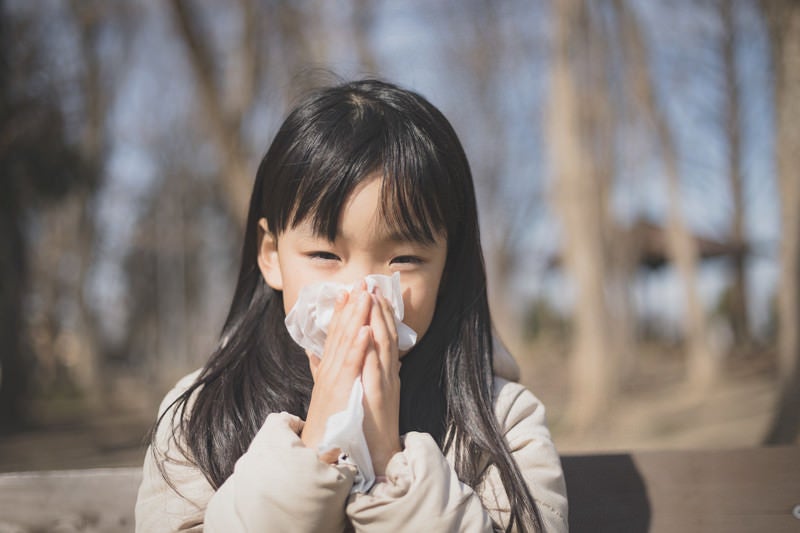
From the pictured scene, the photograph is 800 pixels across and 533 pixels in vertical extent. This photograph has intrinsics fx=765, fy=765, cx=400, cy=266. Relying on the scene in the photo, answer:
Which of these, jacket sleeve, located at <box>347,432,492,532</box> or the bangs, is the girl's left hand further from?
the bangs

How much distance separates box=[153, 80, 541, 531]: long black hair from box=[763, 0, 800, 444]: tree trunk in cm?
311

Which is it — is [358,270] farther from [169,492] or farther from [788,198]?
[788,198]

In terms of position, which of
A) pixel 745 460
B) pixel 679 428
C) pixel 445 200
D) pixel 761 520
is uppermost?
pixel 445 200

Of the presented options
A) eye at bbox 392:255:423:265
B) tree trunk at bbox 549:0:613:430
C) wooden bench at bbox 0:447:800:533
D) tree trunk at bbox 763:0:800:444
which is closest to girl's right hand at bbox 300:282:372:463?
eye at bbox 392:255:423:265

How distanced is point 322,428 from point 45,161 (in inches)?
386

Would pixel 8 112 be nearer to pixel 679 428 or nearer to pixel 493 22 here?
pixel 679 428

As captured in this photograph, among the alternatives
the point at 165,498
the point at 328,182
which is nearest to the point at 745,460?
the point at 328,182

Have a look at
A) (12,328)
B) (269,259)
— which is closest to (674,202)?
(12,328)

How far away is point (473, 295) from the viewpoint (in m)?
1.86

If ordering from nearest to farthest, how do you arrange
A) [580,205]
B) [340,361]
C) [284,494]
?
[284,494], [340,361], [580,205]

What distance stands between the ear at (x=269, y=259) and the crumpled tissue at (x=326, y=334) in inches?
8.4

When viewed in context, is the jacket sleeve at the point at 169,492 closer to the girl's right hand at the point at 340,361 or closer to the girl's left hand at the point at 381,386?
the girl's right hand at the point at 340,361

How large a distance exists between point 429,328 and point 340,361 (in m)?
0.37

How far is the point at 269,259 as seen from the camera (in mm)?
Answer: 1840
